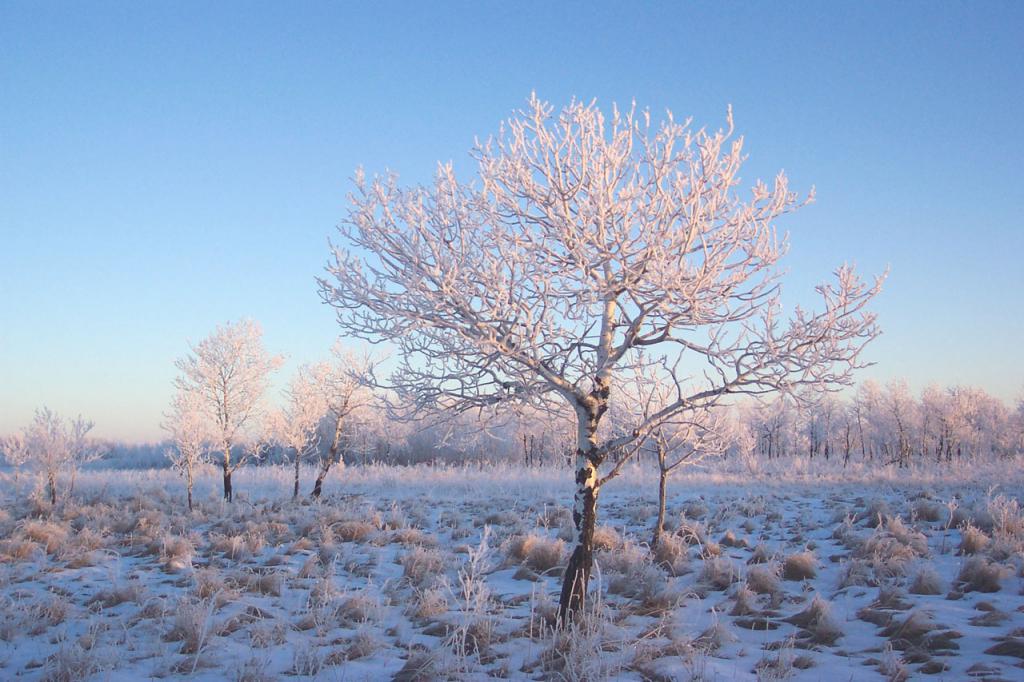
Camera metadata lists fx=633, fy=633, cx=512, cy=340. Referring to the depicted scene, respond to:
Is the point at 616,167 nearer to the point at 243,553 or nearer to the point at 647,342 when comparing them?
the point at 647,342

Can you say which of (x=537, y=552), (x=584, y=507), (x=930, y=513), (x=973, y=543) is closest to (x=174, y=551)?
(x=537, y=552)

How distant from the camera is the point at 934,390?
66375 mm

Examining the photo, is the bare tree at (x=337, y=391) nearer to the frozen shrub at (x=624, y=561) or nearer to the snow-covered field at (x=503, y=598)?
the snow-covered field at (x=503, y=598)

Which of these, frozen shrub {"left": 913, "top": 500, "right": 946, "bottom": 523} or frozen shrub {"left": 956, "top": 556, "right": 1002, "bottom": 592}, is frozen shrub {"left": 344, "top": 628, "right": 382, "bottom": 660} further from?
frozen shrub {"left": 913, "top": 500, "right": 946, "bottom": 523}

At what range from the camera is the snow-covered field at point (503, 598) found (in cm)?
609

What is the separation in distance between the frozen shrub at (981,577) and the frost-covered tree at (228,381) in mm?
20864

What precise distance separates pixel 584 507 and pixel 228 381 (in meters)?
19.5

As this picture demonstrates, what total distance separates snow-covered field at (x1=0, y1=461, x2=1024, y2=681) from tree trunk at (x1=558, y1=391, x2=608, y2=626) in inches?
10.7

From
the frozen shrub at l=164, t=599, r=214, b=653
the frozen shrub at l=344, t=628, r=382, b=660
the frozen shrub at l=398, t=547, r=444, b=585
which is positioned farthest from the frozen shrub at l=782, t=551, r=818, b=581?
the frozen shrub at l=164, t=599, r=214, b=653

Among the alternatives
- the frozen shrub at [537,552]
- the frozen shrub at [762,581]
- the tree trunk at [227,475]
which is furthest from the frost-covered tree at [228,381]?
the frozen shrub at [762,581]

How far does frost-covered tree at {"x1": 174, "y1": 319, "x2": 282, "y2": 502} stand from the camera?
73.4 feet

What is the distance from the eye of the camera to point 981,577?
8.33m

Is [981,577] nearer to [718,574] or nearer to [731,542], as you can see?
[718,574]

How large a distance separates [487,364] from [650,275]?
1929 mm
